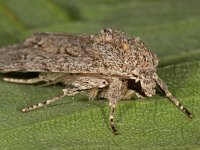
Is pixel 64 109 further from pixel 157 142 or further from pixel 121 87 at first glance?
pixel 157 142

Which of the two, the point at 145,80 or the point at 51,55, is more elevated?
the point at 51,55

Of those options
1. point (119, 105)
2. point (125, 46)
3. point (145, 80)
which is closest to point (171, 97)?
point (145, 80)

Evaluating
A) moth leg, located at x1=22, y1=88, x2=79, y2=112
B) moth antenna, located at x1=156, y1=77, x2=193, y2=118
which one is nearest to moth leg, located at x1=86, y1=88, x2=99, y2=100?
moth leg, located at x1=22, y1=88, x2=79, y2=112

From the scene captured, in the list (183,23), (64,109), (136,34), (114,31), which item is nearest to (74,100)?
(64,109)

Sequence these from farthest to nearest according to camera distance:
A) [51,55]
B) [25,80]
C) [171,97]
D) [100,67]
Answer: [25,80] < [51,55] < [100,67] < [171,97]

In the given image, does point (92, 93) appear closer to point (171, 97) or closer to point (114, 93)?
point (114, 93)

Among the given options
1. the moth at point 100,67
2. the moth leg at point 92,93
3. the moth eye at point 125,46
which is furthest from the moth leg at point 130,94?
the moth eye at point 125,46

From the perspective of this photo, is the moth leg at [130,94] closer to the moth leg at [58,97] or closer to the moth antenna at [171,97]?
the moth antenna at [171,97]
